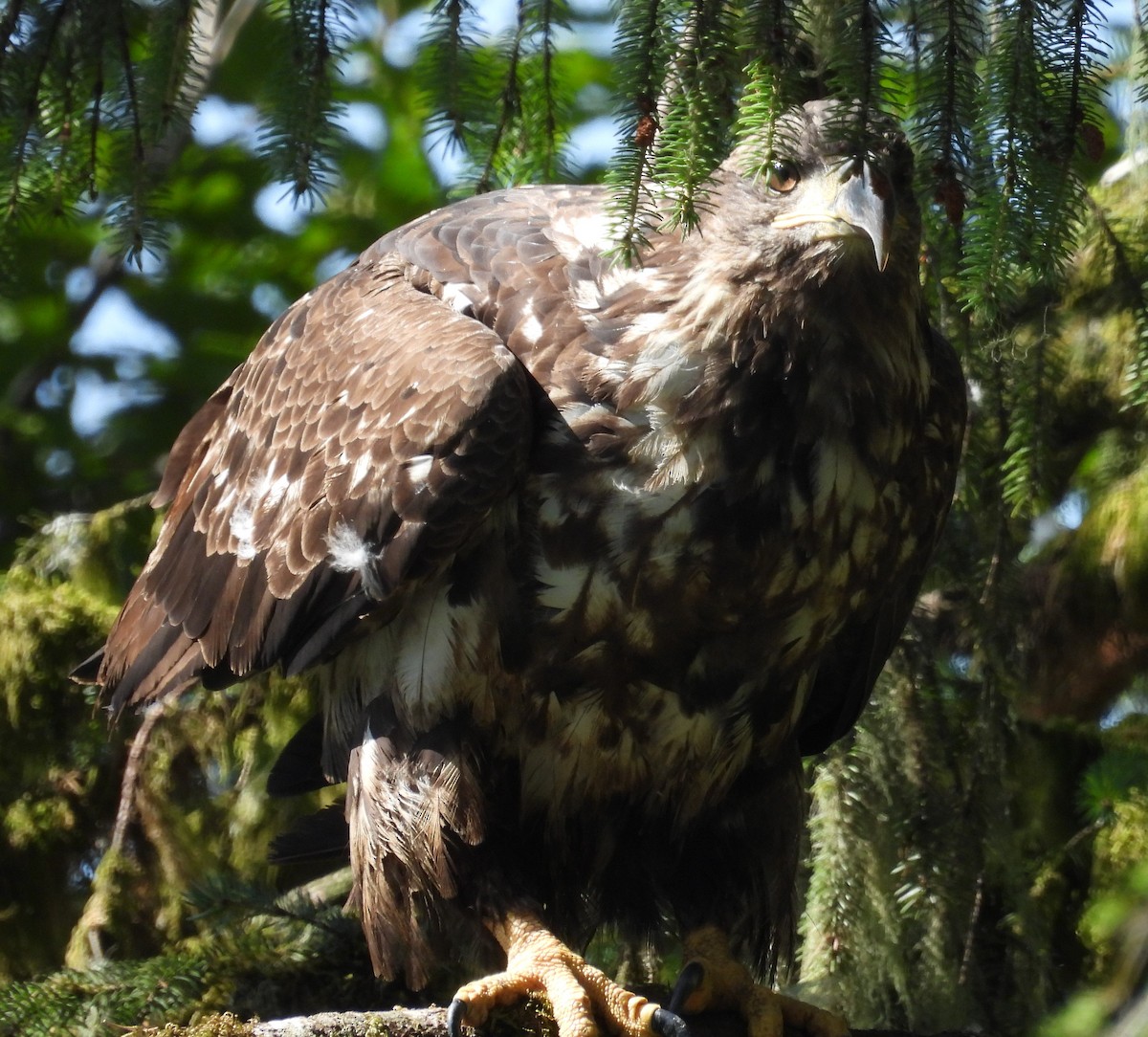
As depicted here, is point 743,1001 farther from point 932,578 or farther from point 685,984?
point 932,578

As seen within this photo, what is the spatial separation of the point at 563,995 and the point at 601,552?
3.16 ft

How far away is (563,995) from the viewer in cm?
337

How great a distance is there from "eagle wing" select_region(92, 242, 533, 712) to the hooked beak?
0.72 meters

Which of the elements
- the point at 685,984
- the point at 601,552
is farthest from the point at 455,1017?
the point at 601,552

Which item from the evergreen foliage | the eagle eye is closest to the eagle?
the eagle eye

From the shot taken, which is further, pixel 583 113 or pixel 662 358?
pixel 583 113

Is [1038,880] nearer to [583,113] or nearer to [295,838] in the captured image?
[295,838]

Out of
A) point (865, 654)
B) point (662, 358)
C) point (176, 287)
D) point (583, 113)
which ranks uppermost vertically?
point (583, 113)

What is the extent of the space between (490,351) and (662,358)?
1.27 ft

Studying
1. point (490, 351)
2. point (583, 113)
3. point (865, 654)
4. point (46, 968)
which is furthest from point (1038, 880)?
point (583, 113)

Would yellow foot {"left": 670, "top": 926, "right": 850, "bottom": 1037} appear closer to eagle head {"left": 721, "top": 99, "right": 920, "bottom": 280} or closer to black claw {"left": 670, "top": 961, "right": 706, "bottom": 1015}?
black claw {"left": 670, "top": 961, "right": 706, "bottom": 1015}

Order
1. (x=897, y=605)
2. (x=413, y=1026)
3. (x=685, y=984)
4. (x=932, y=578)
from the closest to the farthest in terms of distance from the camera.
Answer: (x=413, y=1026) → (x=685, y=984) → (x=897, y=605) → (x=932, y=578)

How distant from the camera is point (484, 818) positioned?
3590mm

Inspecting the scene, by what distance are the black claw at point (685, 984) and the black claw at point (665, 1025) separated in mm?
246
